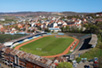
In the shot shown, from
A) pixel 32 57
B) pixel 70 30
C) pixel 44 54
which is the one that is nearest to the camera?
pixel 32 57

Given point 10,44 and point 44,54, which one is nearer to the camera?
point 44,54

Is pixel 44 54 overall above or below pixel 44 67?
below

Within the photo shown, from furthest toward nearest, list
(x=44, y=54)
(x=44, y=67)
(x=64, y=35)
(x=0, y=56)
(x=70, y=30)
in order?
(x=70, y=30) < (x=64, y=35) < (x=44, y=54) < (x=0, y=56) < (x=44, y=67)

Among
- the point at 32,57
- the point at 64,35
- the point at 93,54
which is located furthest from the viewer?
the point at 64,35

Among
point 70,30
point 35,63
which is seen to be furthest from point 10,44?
point 70,30

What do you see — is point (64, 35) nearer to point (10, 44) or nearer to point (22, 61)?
point (10, 44)

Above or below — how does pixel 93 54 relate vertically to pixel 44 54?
above

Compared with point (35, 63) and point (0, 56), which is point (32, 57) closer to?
point (35, 63)

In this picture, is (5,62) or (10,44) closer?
(5,62)

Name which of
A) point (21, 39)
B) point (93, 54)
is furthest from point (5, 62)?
point (21, 39)
